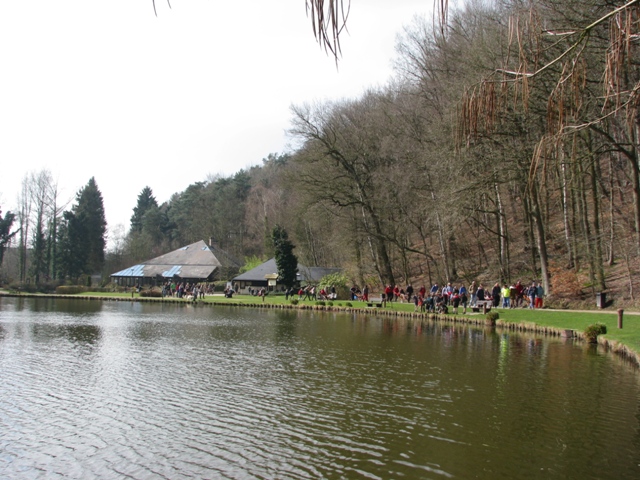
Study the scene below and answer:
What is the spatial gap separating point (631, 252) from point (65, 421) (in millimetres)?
26463

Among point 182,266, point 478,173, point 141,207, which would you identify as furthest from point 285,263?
point 141,207

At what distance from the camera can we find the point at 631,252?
2800cm

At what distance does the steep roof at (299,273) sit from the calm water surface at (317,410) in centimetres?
3489

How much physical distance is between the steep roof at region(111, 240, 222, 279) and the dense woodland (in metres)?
12.2

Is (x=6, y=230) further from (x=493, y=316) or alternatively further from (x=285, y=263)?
(x=493, y=316)

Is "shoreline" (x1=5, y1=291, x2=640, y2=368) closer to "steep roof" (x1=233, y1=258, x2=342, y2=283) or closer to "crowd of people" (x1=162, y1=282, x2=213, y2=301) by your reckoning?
"crowd of people" (x1=162, y1=282, x2=213, y2=301)

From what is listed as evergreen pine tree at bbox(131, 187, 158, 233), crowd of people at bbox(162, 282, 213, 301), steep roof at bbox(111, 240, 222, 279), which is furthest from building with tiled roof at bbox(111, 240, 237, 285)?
evergreen pine tree at bbox(131, 187, 158, 233)

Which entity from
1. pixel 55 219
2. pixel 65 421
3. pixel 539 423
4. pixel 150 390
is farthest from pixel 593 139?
pixel 55 219

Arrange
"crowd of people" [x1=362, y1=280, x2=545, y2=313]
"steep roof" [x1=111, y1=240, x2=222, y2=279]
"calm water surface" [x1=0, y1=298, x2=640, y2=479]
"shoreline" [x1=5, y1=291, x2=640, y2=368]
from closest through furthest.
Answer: "calm water surface" [x1=0, y1=298, x2=640, y2=479] < "shoreline" [x1=5, y1=291, x2=640, y2=368] < "crowd of people" [x1=362, y1=280, x2=545, y2=313] < "steep roof" [x1=111, y1=240, x2=222, y2=279]

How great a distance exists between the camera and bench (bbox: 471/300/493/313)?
28.3 meters

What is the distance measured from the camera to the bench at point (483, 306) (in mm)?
28344

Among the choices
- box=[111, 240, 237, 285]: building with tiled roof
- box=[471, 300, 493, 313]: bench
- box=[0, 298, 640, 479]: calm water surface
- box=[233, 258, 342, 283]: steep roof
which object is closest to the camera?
box=[0, 298, 640, 479]: calm water surface

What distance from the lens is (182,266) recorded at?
6919 centimetres

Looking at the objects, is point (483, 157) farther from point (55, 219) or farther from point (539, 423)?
point (55, 219)
